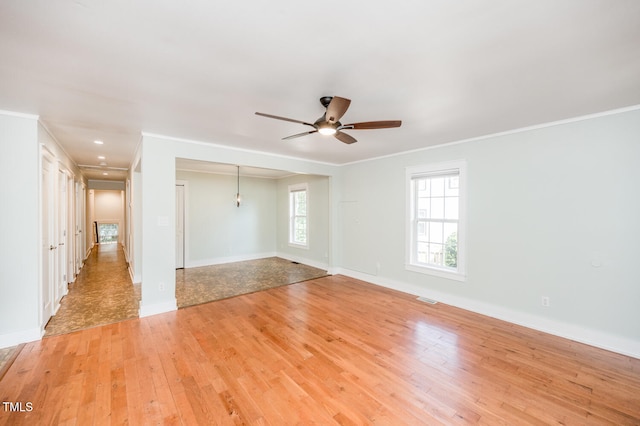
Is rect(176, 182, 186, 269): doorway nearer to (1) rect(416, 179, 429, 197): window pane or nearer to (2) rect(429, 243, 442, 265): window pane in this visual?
(1) rect(416, 179, 429, 197): window pane

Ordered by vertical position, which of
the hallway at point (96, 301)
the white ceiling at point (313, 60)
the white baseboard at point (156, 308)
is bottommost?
the hallway at point (96, 301)

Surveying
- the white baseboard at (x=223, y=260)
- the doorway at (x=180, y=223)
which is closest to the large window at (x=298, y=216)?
the white baseboard at (x=223, y=260)

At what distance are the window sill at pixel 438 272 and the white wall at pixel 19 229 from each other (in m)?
5.28

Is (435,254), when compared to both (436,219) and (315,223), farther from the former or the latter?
(315,223)

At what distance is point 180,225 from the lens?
670 centimetres

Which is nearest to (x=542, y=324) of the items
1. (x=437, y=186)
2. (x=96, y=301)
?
(x=437, y=186)

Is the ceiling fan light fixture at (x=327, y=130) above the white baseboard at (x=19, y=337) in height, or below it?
above

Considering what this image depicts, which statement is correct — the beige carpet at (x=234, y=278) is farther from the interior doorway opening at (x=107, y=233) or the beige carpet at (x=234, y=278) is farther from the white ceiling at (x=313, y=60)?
the interior doorway opening at (x=107, y=233)

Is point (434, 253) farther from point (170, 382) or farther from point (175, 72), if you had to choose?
point (175, 72)

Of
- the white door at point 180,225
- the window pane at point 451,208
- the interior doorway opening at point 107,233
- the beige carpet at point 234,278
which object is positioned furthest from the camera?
the interior doorway opening at point 107,233

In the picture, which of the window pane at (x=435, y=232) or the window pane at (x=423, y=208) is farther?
the window pane at (x=423, y=208)

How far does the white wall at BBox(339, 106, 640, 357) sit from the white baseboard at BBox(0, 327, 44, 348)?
534 centimetres

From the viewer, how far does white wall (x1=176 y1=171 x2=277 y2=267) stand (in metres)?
6.89

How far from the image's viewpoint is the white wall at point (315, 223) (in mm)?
6742
